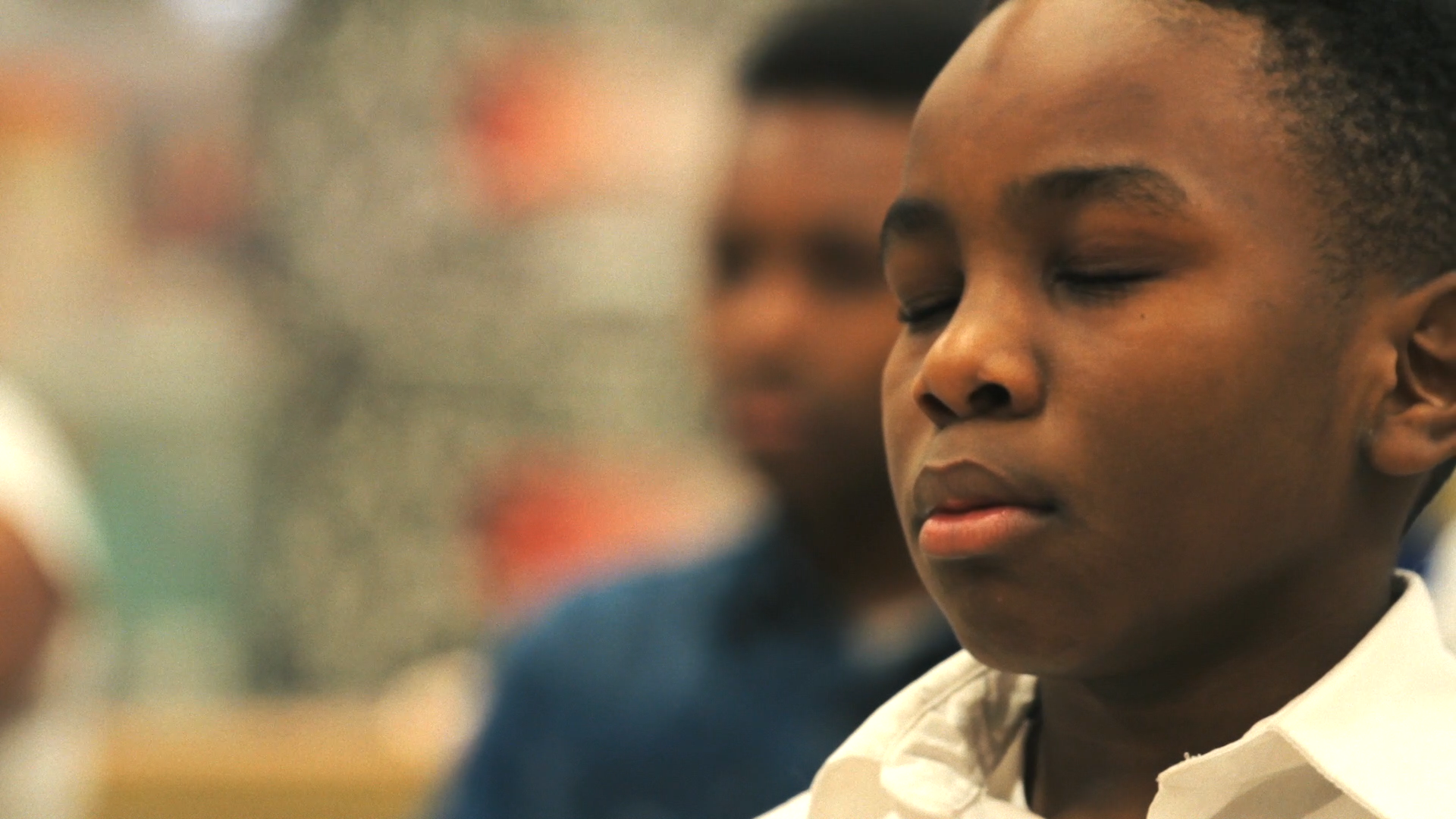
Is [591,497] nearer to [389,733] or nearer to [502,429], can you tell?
[502,429]

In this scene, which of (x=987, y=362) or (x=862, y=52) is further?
(x=862, y=52)

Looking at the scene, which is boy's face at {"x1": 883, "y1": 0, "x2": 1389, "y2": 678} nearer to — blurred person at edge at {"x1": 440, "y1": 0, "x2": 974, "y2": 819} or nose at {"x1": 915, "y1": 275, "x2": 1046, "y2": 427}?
nose at {"x1": 915, "y1": 275, "x2": 1046, "y2": 427}

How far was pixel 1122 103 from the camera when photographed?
2.02 ft

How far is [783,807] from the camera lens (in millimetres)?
803

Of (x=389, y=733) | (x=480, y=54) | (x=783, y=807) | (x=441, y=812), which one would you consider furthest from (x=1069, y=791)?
(x=480, y=54)

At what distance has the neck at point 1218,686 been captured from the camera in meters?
0.63

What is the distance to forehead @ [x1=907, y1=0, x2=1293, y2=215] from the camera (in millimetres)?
604

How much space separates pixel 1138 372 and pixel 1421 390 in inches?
4.6

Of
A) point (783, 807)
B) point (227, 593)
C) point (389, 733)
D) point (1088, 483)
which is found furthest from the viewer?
point (227, 593)

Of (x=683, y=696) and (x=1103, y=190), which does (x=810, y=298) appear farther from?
(x=1103, y=190)

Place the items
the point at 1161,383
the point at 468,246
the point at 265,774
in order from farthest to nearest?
the point at 468,246
the point at 265,774
the point at 1161,383

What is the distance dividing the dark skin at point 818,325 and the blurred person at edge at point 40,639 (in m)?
0.71

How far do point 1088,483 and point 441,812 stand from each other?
876 mm

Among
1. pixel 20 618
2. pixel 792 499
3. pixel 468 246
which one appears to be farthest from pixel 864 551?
pixel 468 246
